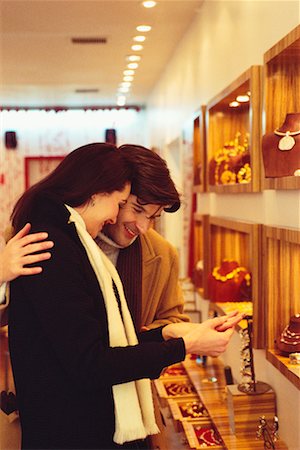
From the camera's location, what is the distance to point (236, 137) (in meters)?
3.32

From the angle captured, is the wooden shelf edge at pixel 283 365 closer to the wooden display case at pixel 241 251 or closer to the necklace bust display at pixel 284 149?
the wooden display case at pixel 241 251

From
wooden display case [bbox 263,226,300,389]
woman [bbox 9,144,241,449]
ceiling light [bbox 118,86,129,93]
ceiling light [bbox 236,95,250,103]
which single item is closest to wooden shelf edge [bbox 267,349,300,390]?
wooden display case [bbox 263,226,300,389]

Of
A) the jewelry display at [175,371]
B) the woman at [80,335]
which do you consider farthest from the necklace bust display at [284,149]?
the jewelry display at [175,371]

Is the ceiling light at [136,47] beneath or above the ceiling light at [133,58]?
beneath

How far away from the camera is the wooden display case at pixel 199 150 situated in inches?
144

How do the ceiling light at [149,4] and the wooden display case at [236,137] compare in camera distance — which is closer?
the wooden display case at [236,137]

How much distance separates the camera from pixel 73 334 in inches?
52.5

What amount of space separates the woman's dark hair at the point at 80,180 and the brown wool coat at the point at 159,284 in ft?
1.64

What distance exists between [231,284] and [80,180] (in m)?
1.81

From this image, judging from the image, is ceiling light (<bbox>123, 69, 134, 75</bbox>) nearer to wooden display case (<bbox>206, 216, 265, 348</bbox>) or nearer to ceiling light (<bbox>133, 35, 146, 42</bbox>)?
ceiling light (<bbox>133, 35, 146, 42</bbox>)

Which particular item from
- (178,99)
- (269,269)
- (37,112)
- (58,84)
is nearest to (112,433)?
(269,269)

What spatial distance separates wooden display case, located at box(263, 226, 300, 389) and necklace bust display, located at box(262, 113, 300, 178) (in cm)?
21

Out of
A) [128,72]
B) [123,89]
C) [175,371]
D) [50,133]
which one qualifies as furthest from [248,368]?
[50,133]

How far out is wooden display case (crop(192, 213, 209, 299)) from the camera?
3.64 meters
